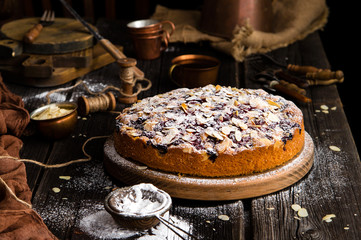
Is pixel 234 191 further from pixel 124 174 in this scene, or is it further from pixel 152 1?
pixel 152 1

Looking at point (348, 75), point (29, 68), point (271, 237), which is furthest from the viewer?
point (348, 75)

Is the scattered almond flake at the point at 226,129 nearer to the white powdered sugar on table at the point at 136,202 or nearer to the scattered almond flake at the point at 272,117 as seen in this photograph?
the scattered almond flake at the point at 272,117

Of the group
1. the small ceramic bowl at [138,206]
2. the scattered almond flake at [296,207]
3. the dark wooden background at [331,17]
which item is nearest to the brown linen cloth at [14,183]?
the small ceramic bowl at [138,206]

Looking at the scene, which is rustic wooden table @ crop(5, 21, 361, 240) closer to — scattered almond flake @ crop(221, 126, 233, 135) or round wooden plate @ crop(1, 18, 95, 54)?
scattered almond flake @ crop(221, 126, 233, 135)

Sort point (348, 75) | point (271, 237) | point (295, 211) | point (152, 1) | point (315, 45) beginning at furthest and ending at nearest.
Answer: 1. point (152, 1)
2. point (348, 75)
3. point (315, 45)
4. point (295, 211)
5. point (271, 237)

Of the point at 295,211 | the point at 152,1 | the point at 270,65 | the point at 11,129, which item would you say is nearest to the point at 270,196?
the point at 295,211

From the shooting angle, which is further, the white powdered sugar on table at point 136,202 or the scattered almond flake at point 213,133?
the scattered almond flake at point 213,133
